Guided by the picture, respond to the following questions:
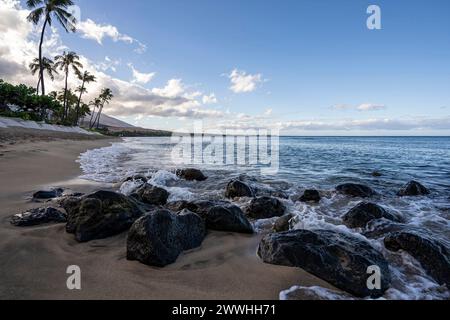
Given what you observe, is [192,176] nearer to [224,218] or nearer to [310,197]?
[310,197]

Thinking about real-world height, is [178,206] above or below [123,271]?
above

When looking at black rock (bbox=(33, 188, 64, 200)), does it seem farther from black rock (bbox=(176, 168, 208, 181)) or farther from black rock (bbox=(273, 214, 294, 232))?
black rock (bbox=(273, 214, 294, 232))

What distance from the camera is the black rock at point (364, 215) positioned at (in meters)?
5.99

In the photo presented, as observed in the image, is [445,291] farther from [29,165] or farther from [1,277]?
[29,165]

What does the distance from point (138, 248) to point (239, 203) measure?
4.30 metres

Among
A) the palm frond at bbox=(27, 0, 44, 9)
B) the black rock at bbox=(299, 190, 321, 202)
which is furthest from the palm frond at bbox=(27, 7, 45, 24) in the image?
the black rock at bbox=(299, 190, 321, 202)

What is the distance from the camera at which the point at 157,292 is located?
3.15 m

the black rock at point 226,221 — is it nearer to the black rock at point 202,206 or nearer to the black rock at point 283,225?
the black rock at point 202,206

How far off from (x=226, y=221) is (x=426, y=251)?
338 cm

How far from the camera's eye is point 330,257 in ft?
12.1

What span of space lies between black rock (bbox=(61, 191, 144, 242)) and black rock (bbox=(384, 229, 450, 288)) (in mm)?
4777

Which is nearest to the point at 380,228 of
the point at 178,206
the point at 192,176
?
the point at 178,206
